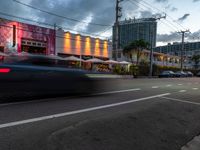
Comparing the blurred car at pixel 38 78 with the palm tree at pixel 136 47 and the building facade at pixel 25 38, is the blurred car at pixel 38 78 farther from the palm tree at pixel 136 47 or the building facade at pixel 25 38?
the palm tree at pixel 136 47

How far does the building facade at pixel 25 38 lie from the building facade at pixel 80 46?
1.36 metres

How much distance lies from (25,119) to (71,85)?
335cm

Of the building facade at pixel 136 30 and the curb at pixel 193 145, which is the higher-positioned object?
the building facade at pixel 136 30

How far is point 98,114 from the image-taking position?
20.5 ft

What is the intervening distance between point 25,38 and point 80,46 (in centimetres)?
909

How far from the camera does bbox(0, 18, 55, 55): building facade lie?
84.2ft

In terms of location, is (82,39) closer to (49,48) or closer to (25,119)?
(49,48)

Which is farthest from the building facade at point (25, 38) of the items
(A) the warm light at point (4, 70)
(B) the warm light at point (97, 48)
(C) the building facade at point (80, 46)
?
(A) the warm light at point (4, 70)

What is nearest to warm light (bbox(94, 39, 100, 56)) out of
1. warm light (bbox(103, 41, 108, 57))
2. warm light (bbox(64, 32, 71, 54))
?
warm light (bbox(103, 41, 108, 57))

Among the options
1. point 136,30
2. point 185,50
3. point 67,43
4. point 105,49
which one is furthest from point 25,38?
point 185,50

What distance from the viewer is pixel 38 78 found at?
7520mm

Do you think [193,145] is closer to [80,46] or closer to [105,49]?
[80,46]

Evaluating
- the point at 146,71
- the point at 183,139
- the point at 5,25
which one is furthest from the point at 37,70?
the point at 146,71

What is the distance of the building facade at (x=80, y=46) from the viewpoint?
31.5 meters
